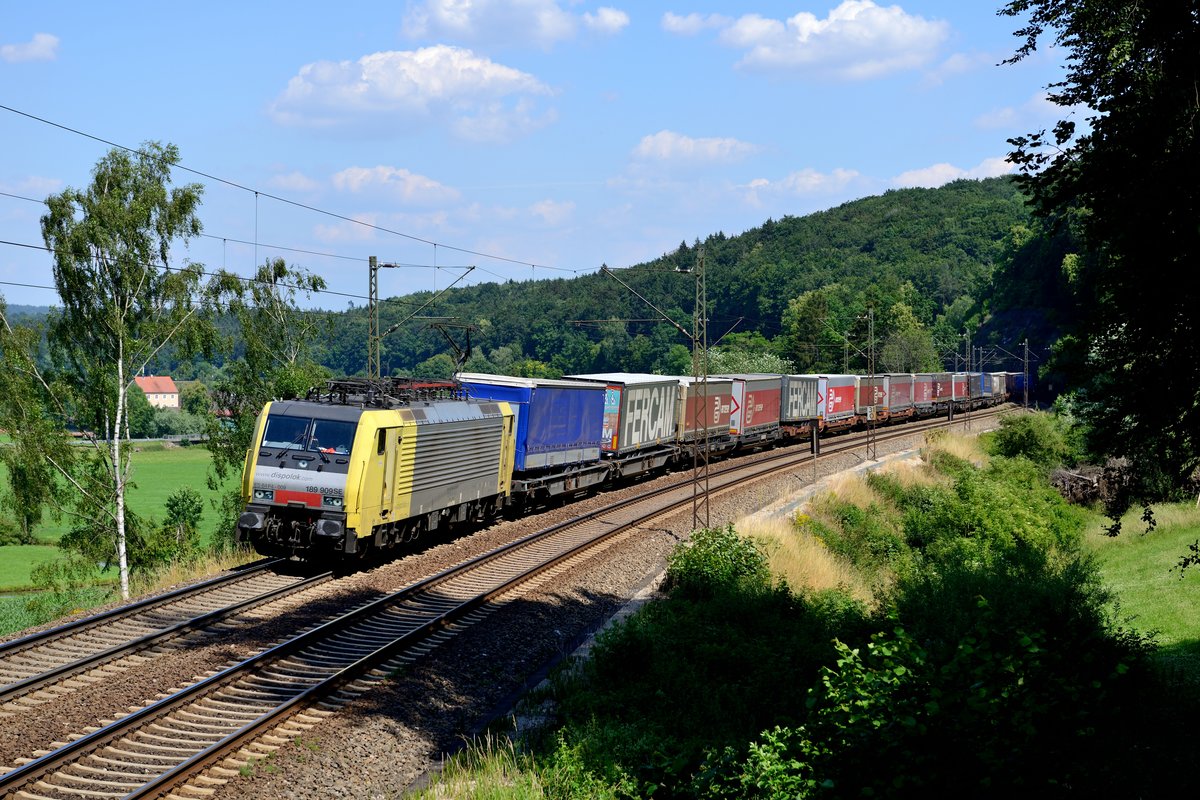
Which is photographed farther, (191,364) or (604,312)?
(604,312)

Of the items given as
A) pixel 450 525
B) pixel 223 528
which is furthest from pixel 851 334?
pixel 450 525

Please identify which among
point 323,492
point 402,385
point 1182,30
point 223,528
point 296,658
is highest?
point 1182,30

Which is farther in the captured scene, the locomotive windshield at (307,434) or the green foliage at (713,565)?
the green foliage at (713,565)

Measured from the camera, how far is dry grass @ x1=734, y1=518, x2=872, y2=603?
2106 centimetres

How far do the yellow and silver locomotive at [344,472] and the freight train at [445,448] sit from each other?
2 centimetres

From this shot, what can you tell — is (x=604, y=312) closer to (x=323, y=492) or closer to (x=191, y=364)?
(x=191, y=364)

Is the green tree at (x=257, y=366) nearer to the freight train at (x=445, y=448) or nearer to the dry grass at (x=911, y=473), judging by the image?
the freight train at (x=445, y=448)

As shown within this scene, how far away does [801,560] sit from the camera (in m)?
22.0

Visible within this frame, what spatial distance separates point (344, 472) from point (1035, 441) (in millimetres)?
39740

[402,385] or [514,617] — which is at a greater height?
[402,385]

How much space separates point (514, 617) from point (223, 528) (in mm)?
28594

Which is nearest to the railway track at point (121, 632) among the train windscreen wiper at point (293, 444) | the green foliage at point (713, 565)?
the train windscreen wiper at point (293, 444)

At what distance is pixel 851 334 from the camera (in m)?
118

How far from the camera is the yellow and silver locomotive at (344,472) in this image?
18.2 m
